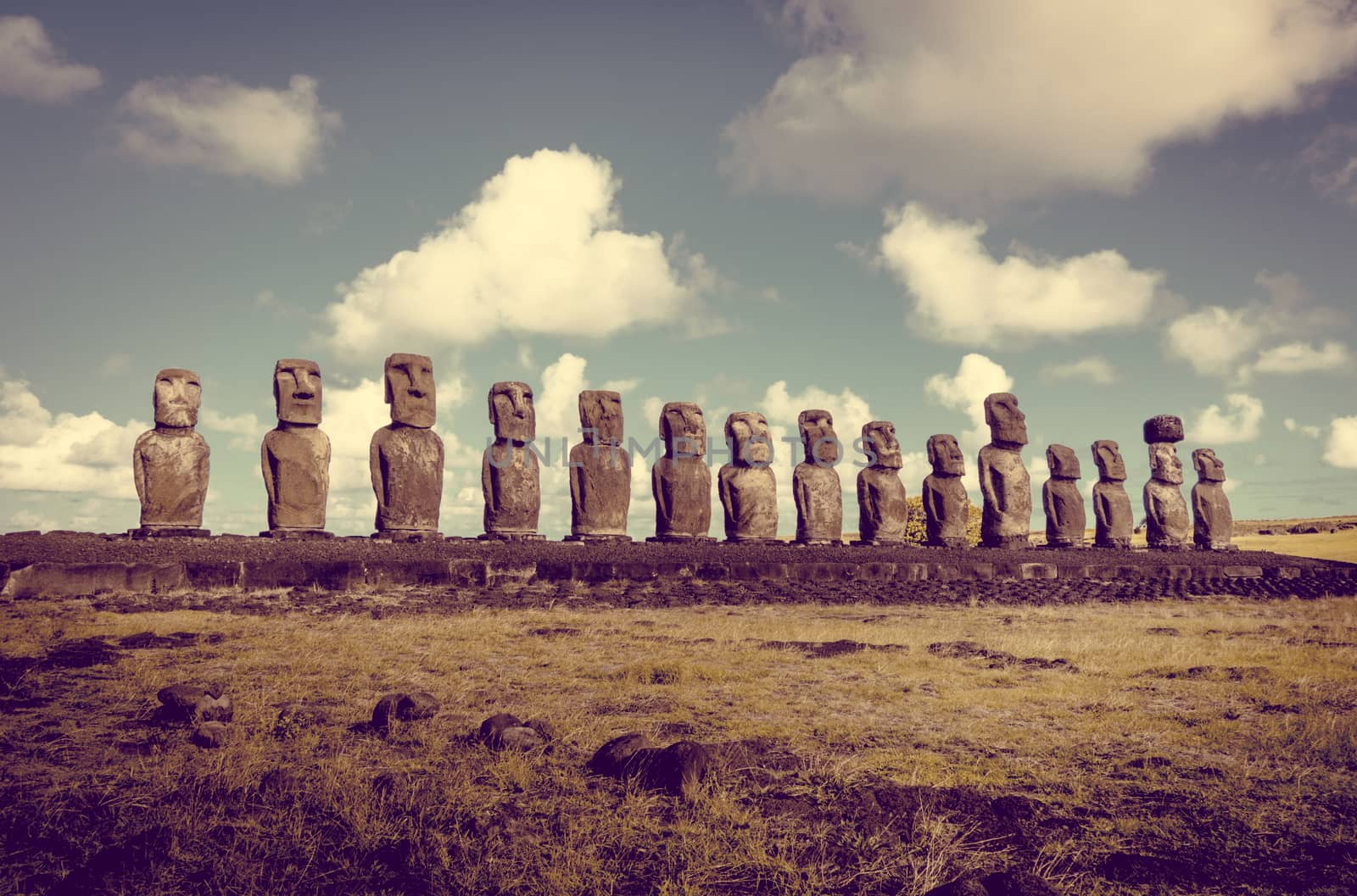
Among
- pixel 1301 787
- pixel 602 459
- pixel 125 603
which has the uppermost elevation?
pixel 602 459

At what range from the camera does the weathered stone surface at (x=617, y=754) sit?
4102 millimetres

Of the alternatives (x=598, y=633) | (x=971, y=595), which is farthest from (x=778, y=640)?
(x=971, y=595)

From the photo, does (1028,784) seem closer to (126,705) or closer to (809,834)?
(809,834)

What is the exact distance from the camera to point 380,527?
51.4 ft

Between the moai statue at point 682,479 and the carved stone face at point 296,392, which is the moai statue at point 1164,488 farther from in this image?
the carved stone face at point 296,392

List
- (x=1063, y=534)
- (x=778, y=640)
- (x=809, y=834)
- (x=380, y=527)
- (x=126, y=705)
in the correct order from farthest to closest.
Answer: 1. (x=1063, y=534)
2. (x=380, y=527)
3. (x=778, y=640)
4. (x=126, y=705)
5. (x=809, y=834)

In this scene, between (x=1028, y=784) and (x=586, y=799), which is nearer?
(x=586, y=799)

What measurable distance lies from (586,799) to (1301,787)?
10.4ft

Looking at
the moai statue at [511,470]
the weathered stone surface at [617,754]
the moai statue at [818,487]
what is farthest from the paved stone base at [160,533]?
the weathered stone surface at [617,754]

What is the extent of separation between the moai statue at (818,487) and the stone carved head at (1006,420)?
4186mm

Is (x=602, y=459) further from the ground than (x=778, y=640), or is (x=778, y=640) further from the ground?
(x=602, y=459)

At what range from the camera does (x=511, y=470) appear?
54.0 feet

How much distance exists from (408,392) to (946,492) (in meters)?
11.4

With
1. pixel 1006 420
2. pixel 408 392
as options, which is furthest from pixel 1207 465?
pixel 408 392
